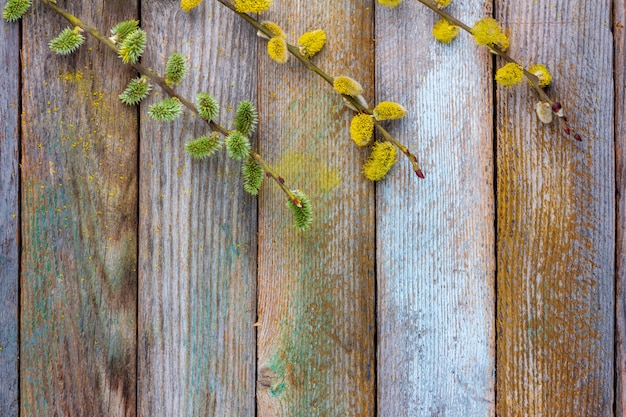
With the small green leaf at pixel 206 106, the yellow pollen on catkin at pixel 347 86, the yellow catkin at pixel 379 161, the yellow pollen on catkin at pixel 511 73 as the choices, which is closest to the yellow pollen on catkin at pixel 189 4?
the small green leaf at pixel 206 106

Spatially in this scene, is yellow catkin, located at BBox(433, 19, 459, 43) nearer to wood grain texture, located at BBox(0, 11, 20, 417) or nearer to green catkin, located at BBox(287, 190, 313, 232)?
green catkin, located at BBox(287, 190, 313, 232)

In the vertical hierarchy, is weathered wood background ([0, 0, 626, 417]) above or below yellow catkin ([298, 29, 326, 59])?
below

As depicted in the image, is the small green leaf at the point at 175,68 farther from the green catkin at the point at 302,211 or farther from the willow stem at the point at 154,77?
the green catkin at the point at 302,211

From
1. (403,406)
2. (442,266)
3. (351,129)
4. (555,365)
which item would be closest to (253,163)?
(351,129)

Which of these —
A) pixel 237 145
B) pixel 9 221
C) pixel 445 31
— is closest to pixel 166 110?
pixel 237 145

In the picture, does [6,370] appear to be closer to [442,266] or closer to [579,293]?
[442,266]

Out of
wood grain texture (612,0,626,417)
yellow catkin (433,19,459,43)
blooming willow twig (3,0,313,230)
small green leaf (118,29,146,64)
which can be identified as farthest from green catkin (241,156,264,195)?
wood grain texture (612,0,626,417)

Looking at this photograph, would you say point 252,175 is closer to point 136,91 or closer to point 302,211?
point 302,211
